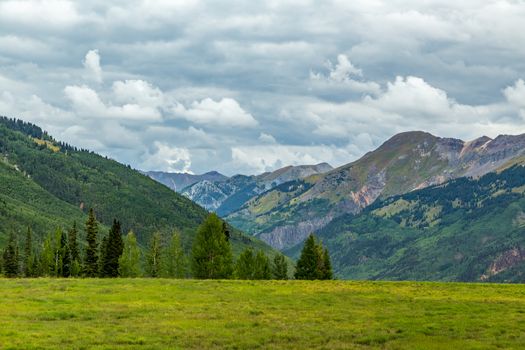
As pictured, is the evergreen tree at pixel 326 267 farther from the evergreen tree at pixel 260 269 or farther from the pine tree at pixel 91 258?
the pine tree at pixel 91 258

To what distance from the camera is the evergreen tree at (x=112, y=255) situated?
353 feet

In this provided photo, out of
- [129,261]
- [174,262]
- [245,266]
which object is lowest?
[245,266]

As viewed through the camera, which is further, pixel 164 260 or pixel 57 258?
pixel 164 260

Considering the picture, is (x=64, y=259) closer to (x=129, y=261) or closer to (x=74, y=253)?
(x=74, y=253)

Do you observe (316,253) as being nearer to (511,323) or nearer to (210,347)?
(511,323)

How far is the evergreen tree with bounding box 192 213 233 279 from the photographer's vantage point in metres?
102

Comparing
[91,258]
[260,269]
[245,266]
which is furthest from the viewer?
[260,269]

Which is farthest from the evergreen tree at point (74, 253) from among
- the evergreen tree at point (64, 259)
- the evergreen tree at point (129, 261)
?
the evergreen tree at point (129, 261)

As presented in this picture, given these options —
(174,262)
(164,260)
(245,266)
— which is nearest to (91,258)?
(174,262)

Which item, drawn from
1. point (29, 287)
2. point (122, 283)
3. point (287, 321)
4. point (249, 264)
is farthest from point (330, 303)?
point (249, 264)

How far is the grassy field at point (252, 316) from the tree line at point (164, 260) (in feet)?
102

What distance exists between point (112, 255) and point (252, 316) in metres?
67.7

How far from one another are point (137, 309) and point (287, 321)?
12785mm

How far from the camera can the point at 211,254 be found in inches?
4026
